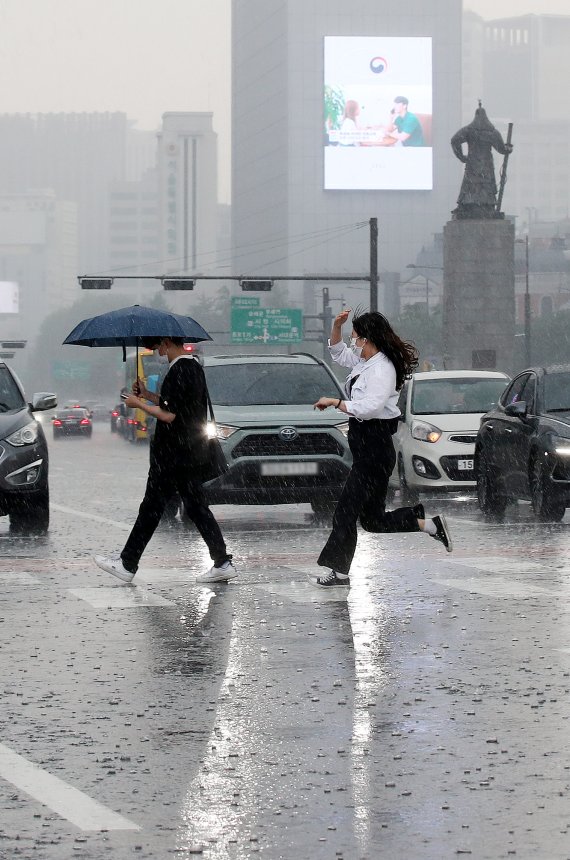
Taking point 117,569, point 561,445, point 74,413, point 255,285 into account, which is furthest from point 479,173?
point 117,569

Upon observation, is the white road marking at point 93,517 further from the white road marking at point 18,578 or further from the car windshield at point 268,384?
the white road marking at point 18,578

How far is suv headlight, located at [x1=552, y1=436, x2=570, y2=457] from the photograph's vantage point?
17016 millimetres

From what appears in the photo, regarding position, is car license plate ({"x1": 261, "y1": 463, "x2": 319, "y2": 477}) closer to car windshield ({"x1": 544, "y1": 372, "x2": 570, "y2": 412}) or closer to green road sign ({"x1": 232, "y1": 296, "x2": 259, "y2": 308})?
car windshield ({"x1": 544, "y1": 372, "x2": 570, "y2": 412})

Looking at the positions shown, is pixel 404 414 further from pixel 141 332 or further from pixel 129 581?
pixel 129 581

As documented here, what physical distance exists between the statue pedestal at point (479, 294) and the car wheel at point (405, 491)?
116 feet

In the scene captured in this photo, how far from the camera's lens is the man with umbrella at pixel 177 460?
38.9ft

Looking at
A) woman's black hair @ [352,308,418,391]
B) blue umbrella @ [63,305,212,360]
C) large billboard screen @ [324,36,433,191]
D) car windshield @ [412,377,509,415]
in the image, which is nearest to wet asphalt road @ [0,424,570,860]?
woman's black hair @ [352,308,418,391]

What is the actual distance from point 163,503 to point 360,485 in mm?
1375

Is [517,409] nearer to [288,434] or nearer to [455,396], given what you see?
[288,434]

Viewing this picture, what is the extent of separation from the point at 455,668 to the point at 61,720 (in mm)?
1984

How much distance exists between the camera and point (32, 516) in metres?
17.1

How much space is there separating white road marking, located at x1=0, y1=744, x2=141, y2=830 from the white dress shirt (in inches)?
200

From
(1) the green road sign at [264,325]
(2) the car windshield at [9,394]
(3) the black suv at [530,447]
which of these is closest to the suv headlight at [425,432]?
(3) the black suv at [530,447]

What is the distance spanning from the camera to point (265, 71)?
182250 mm
